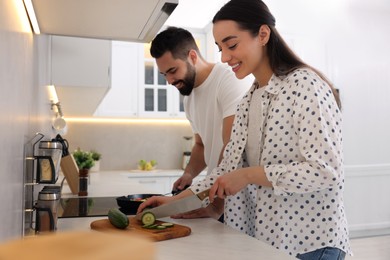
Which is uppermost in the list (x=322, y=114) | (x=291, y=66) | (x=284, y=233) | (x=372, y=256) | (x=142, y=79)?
(x=142, y=79)

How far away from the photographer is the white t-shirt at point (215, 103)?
72.6 inches

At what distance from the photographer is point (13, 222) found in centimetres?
94

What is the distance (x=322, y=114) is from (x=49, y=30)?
1.04 meters

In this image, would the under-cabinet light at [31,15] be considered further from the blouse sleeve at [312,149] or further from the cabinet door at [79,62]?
the blouse sleeve at [312,149]

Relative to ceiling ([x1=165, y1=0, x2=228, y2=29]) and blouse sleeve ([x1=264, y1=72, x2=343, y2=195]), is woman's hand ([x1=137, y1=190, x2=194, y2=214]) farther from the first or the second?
ceiling ([x1=165, y1=0, x2=228, y2=29])

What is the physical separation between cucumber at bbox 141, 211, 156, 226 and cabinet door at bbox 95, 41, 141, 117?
129 inches

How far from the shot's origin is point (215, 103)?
1.92 meters

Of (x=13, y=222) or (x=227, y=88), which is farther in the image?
(x=227, y=88)

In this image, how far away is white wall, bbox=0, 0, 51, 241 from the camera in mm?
765

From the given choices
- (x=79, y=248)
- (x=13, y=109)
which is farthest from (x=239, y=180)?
(x=79, y=248)

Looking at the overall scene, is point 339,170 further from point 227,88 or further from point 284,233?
point 227,88

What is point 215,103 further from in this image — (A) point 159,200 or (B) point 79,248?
(B) point 79,248

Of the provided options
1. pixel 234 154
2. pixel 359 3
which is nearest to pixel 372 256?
pixel 359 3

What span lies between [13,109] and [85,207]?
88 cm
